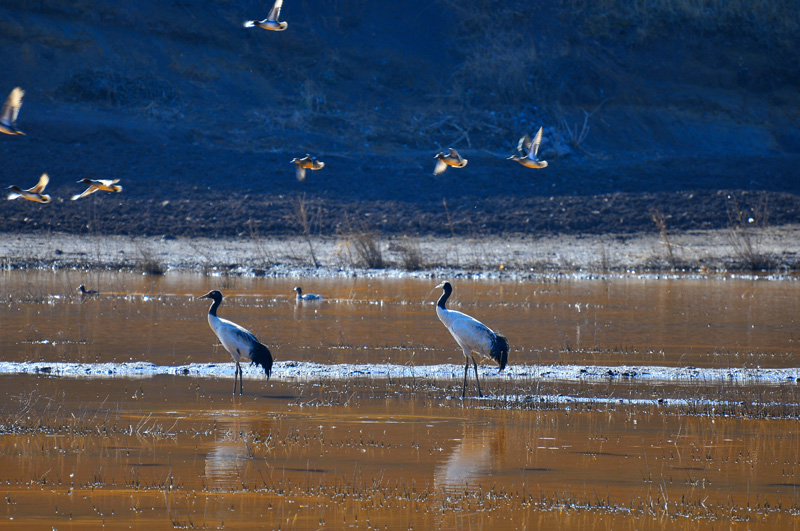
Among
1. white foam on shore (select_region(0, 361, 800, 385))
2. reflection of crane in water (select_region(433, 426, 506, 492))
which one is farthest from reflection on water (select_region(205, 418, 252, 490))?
white foam on shore (select_region(0, 361, 800, 385))

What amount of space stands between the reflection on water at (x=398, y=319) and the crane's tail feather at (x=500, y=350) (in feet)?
4.17

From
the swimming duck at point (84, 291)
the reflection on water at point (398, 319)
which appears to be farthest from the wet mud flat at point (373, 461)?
the swimming duck at point (84, 291)

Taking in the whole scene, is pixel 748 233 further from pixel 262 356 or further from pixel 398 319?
pixel 262 356

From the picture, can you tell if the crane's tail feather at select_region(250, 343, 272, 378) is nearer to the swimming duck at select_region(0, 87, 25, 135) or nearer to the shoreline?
the swimming duck at select_region(0, 87, 25, 135)

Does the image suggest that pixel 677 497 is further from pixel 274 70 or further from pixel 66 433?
pixel 274 70

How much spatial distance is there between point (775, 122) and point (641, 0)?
7248mm

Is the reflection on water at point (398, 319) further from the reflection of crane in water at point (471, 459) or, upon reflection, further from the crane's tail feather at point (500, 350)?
the reflection of crane in water at point (471, 459)

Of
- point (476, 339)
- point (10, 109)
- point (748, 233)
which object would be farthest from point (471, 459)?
point (748, 233)

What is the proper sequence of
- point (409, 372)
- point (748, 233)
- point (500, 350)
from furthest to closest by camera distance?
point (748, 233)
point (409, 372)
point (500, 350)

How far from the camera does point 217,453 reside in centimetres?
755

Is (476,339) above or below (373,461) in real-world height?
above

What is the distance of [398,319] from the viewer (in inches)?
595

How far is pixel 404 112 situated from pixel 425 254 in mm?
9281

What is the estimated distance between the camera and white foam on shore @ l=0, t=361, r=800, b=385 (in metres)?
10.6
